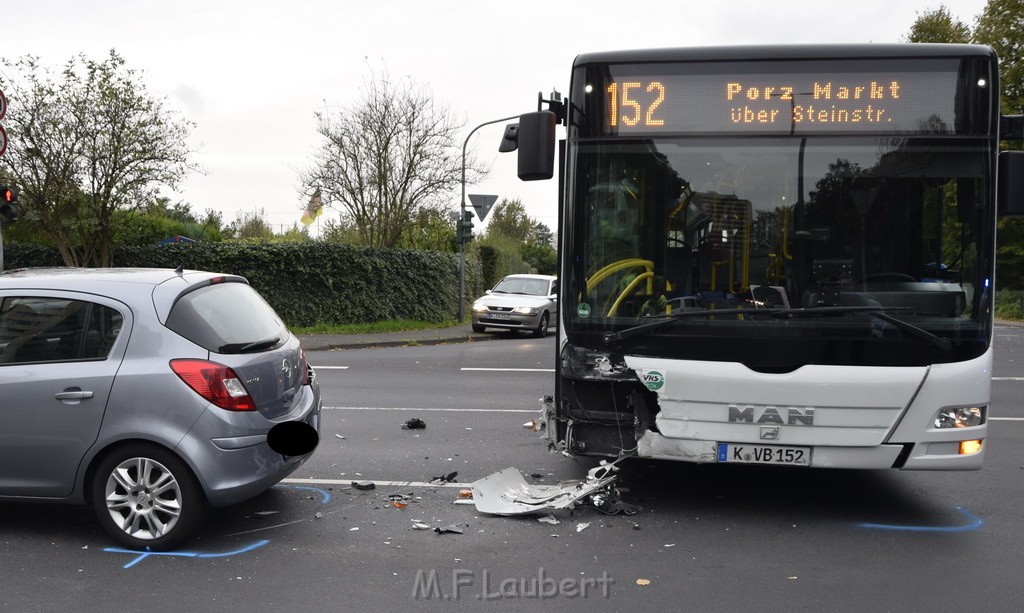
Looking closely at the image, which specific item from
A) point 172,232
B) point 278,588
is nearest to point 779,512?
point 278,588

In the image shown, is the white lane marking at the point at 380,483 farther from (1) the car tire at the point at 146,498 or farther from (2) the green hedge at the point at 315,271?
(2) the green hedge at the point at 315,271

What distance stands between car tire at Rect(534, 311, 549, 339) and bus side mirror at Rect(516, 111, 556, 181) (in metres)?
16.8

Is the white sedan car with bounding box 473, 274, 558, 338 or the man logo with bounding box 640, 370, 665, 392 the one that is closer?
the man logo with bounding box 640, 370, 665, 392

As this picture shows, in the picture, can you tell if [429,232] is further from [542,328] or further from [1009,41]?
[1009,41]

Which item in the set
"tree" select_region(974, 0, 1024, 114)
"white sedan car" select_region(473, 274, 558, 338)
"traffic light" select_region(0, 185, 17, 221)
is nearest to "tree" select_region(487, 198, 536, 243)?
"tree" select_region(974, 0, 1024, 114)

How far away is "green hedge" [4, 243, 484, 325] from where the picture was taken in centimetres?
2183

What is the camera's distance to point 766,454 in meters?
5.53

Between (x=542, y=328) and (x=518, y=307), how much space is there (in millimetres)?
1067

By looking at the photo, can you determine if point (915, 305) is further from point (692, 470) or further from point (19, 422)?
point (19, 422)

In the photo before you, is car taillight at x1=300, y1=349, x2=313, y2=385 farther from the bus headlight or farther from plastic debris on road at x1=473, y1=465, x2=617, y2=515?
the bus headlight

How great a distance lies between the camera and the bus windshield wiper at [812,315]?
5414 mm

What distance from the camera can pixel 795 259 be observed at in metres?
5.57

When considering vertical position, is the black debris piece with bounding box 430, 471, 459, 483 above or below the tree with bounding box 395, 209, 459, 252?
below

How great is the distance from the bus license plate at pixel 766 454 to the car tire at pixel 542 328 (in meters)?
17.1
